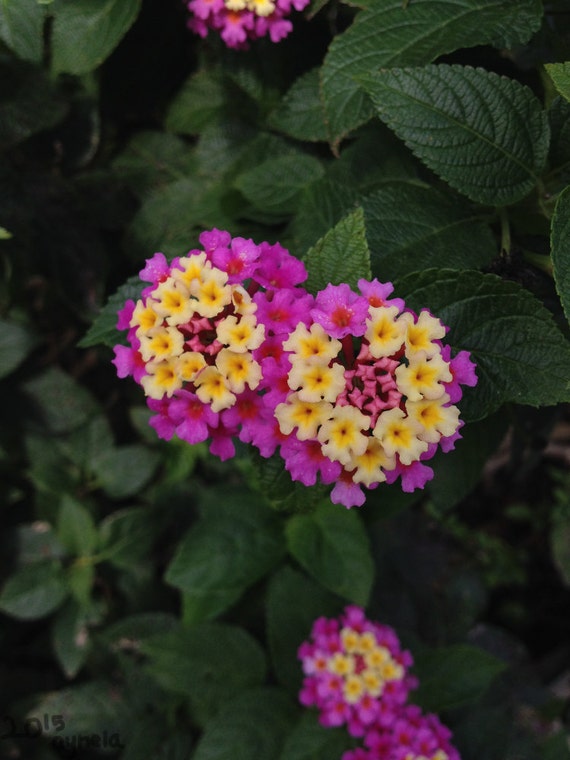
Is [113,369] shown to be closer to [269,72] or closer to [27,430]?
[27,430]

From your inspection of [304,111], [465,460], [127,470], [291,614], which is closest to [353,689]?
[291,614]

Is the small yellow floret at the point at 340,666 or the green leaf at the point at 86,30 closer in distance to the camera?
the green leaf at the point at 86,30

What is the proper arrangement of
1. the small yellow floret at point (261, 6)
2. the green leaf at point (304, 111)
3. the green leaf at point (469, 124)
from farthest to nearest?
the green leaf at point (304, 111) < the small yellow floret at point (261, 6) < the green leaf at point (469, 124)

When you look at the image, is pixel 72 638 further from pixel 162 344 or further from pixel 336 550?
pixel 162 344

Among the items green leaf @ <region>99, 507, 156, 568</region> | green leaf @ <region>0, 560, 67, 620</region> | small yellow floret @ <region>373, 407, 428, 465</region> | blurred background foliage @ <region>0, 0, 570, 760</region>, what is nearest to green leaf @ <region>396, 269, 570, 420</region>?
blurred background foliage @ <region>0, 0, 570, 760</region>

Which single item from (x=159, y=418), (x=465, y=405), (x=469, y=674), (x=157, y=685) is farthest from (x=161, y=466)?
(x=465, y=405)

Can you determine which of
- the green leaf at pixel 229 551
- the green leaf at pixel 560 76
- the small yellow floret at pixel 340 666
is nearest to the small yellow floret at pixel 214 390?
the green leaf at pixel 560 76

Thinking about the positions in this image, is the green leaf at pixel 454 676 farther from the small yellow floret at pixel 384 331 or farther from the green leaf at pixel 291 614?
the small yellow floret at pixel 384 331
